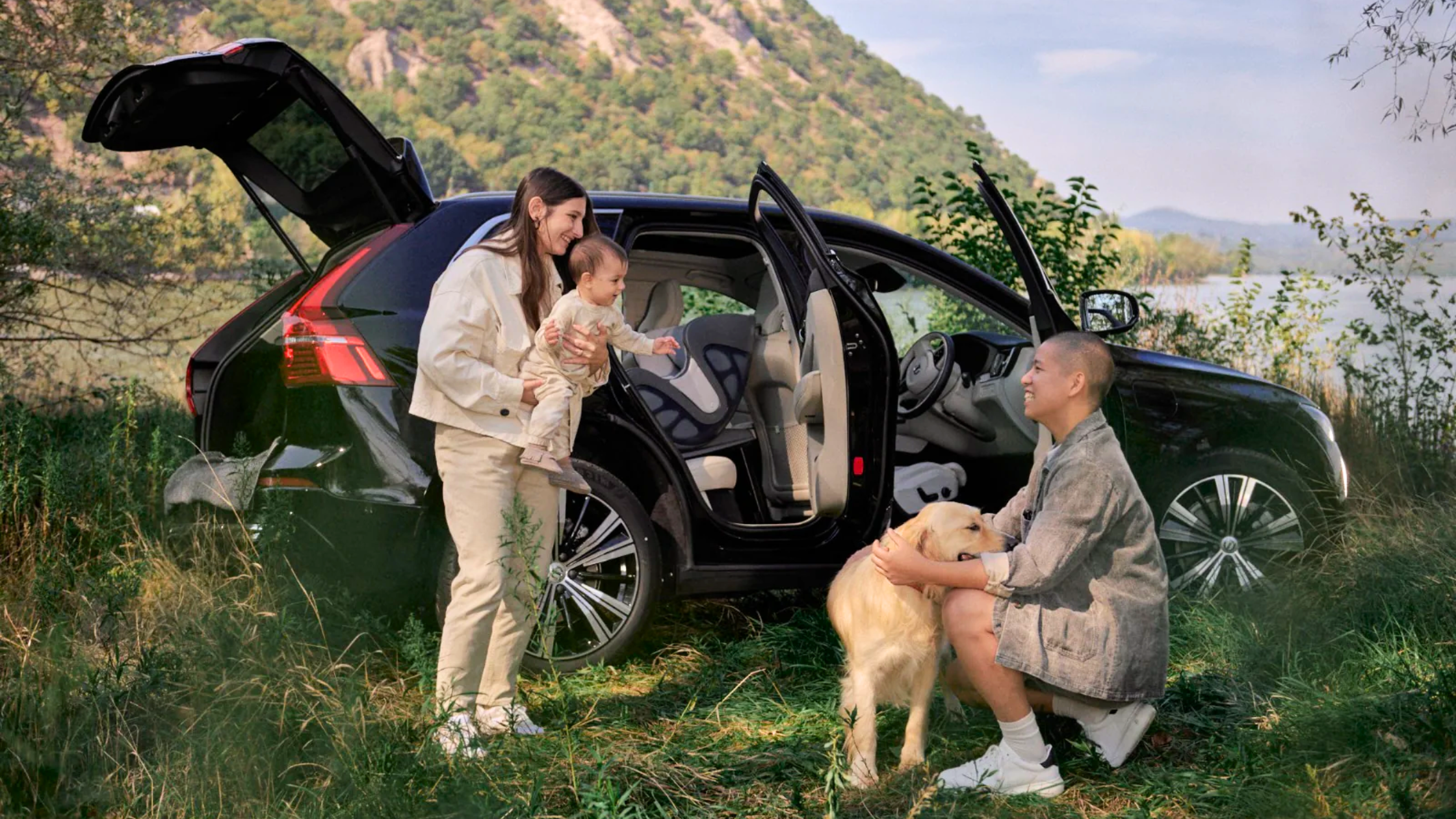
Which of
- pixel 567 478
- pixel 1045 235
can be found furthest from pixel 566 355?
pixel 1045 235

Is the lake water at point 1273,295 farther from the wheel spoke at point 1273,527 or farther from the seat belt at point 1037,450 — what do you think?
the seat belt at point 1037,450

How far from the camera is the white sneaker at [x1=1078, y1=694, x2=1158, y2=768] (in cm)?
363

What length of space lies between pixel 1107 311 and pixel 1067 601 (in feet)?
5.33

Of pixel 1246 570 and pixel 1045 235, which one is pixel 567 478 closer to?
pixel 1246 570

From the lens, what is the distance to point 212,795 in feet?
10.4

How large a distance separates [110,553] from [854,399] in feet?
8.98

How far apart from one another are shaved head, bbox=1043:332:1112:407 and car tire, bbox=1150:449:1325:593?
6.17 ft

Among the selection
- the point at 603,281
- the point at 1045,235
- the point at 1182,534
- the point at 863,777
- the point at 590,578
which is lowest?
the point at 863,777

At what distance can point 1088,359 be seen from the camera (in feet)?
12.0

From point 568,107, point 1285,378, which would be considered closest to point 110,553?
point 1285,378

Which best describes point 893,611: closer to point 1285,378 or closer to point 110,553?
point 110,553

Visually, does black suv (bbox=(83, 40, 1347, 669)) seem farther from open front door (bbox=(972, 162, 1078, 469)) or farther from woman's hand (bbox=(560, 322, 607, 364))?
woman's hand (bbox=(560, 322, 607, 364))

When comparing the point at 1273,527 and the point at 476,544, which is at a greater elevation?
the point at 1273,527

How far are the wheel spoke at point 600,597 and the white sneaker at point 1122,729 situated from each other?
1.66 m
